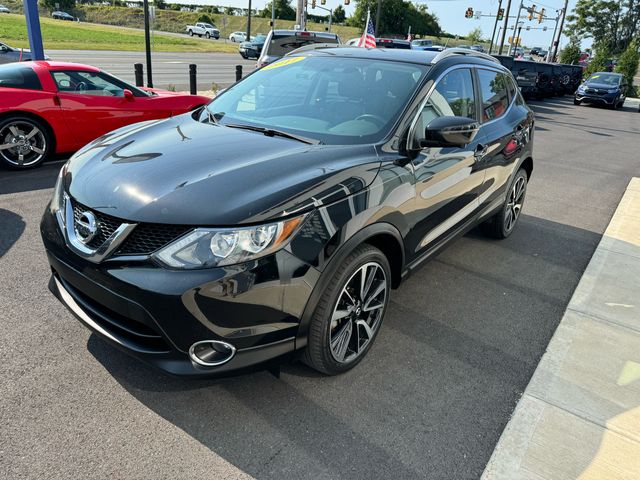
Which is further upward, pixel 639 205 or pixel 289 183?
pixel 289 183

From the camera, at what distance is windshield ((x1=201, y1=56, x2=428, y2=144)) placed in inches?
123

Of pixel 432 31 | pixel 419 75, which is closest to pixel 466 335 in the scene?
pixel 419 75

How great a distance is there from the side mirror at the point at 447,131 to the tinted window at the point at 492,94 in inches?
46.8

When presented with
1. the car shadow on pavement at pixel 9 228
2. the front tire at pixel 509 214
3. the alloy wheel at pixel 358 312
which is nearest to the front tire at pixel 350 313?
the alloy wheel at pixel 358 312

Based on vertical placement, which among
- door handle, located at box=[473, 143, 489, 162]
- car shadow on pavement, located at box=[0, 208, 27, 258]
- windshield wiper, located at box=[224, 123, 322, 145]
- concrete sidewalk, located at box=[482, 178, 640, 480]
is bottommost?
car shadow on pavement, located at box=[0, 208, 27, 258]

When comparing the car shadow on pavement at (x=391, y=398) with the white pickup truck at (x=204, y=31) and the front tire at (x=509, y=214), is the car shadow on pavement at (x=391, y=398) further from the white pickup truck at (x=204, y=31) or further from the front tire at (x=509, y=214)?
the white pickup truck at (x=204, y=31)

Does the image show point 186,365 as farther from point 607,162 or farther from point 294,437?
point 607,162

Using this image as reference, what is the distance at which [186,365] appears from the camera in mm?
2277

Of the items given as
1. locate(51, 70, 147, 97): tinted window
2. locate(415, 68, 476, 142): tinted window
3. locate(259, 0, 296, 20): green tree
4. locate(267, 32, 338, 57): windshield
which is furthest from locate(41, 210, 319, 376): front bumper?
locate(259, 0, 296, 20): green tree

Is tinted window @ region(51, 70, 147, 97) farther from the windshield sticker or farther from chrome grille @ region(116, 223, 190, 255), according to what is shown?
chrome grille @ region(116, 223, 190, 255)

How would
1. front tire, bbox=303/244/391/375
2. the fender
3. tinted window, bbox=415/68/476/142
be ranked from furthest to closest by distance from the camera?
tinted window, bbox=415/68/476/142, front tire, bbox=303/244/391/375, the fender

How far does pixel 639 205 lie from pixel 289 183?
6.67m

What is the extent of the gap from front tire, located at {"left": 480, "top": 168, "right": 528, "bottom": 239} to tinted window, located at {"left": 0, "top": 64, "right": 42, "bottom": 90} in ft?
18.9

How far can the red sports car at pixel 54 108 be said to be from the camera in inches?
247
